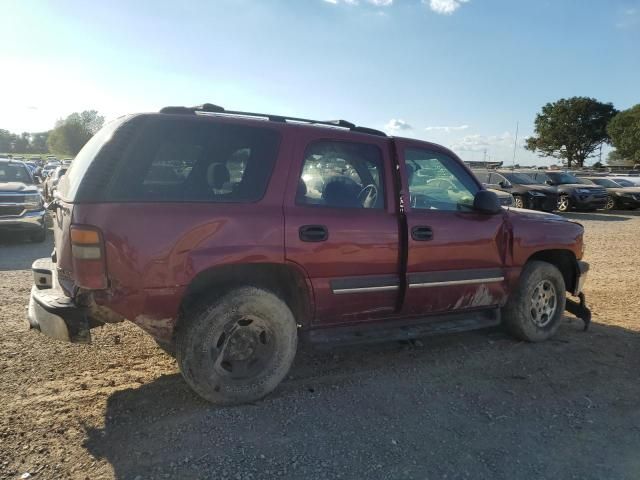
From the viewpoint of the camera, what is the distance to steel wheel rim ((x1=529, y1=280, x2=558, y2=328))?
492 cm

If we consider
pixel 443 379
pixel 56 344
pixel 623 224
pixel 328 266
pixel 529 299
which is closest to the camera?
pixel 328 266

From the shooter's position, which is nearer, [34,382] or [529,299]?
[34,382]

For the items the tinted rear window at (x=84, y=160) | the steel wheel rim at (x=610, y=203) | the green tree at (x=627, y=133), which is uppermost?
the green tree at (x=627, y=133)

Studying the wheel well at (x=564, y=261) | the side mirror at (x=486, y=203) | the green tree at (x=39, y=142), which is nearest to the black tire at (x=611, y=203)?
the wheel well at (x=564, y=261)

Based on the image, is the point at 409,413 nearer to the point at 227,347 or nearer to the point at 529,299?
the point at 227,347

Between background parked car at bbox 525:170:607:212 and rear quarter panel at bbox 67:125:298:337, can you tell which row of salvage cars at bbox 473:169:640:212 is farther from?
rear quarter panel at bbox 67:125:298:337

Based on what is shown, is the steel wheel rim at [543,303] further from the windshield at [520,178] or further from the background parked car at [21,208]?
the windshield at [520,178]

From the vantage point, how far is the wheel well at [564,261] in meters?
5.12

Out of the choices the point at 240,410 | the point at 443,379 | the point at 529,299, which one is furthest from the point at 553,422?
the point at 240,410

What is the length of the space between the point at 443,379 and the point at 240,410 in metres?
1.65

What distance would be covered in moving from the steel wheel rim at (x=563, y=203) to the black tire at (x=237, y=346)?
18.9 meters

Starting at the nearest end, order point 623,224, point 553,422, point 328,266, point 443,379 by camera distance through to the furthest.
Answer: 1. point 553,422
2. point 328,266
3. point 443,379
4. point 623,224

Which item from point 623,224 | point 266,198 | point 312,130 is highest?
point 312,130

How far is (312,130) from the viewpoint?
3.74 meters
